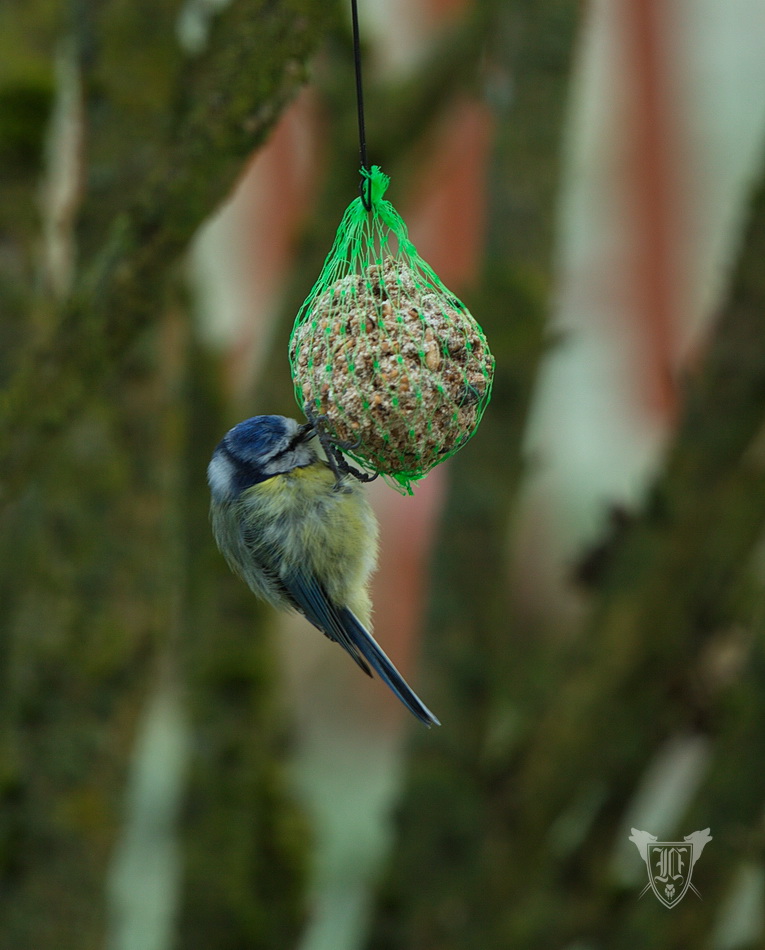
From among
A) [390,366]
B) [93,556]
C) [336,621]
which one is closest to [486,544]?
[336,621]

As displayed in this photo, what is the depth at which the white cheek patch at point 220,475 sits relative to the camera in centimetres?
238

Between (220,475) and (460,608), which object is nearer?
(220,475)

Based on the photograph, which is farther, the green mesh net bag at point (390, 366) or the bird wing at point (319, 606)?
the bird wing at point (319, 606)

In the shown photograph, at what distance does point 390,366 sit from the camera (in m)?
1.99

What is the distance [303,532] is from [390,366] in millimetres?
565

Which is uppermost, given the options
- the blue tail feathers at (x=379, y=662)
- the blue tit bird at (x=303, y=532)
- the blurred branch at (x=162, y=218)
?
the blurred branch at (x=162, y=218)

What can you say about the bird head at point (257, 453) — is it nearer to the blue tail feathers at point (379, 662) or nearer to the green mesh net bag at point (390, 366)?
the green mesh net bag at point (390, 366)

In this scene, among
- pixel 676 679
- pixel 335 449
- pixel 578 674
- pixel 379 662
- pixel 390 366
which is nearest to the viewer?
pixel 390 366

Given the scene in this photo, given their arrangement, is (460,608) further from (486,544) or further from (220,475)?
(220,475)

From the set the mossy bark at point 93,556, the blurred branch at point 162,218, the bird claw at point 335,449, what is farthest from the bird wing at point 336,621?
the mossy bark at point 93,556

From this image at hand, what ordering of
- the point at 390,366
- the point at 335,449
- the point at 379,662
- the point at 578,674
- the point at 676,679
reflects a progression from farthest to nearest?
the point at 676,679
the point at 578,674
the point at 379,662
the point at 335,449
the point at 390,366

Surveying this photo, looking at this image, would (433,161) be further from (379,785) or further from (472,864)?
(379,785)

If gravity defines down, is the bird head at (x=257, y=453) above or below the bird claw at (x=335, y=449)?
above

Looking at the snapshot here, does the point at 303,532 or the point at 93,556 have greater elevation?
the point at 93,556
